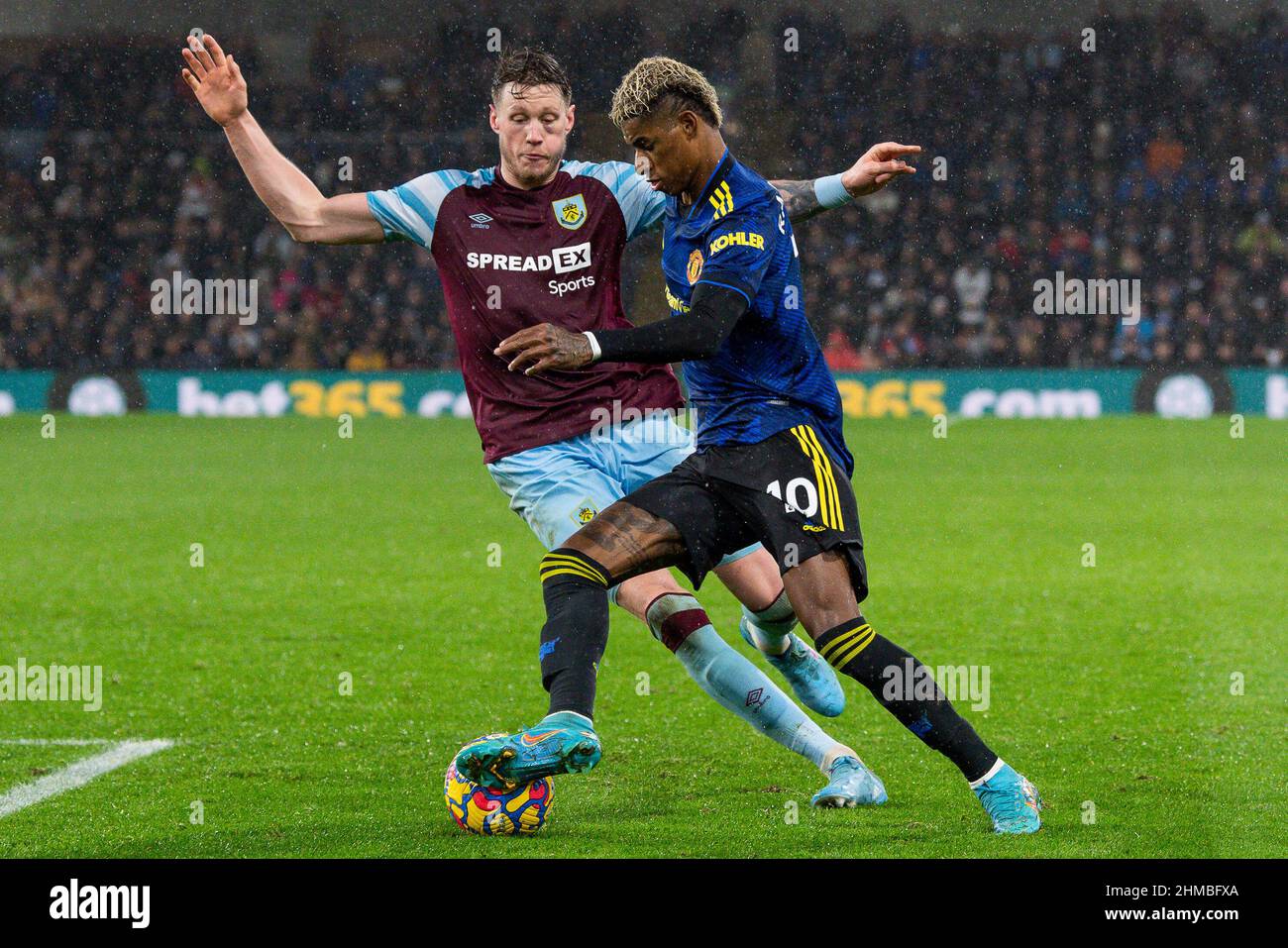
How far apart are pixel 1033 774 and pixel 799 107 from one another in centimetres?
2089

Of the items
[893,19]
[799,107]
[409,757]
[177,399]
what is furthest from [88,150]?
[409,757]

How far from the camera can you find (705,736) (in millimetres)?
5664

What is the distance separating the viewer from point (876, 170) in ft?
15.6

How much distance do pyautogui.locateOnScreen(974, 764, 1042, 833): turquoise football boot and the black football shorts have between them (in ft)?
1.96

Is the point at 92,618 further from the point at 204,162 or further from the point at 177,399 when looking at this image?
the point at 204,162

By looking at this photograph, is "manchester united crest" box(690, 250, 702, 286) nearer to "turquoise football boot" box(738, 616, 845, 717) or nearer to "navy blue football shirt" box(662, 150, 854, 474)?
"navy blue football shirt" box(662, 150, 854, 474)

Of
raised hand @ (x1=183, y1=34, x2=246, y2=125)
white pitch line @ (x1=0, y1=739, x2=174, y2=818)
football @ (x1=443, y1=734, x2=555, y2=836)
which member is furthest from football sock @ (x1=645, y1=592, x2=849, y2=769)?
raised hand @ (x1=183, y1=34, x2=246, y2=125)

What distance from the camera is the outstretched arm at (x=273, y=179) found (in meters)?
4.88

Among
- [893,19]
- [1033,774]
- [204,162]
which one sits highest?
[893,19]

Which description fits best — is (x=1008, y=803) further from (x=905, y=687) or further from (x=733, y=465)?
(x=733, y=465)

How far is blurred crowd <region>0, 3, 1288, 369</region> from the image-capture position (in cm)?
2402

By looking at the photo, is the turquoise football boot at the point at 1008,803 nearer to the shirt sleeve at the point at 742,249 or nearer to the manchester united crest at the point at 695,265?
the shirt sleeve at the point at 742,249

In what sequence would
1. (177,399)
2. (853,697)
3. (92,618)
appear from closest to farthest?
(853,697) < (92,618) < (177,399)

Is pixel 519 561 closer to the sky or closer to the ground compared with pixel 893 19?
closer to the ground
